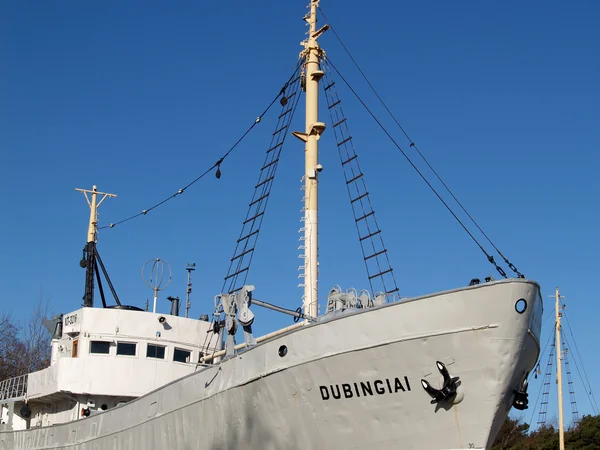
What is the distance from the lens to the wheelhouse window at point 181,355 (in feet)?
82.1

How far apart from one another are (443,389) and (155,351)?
41.9ft

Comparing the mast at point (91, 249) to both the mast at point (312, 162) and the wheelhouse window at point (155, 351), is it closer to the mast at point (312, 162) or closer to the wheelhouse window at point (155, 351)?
the wheelhouse window at point (155, 351)

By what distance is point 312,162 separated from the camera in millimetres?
21578

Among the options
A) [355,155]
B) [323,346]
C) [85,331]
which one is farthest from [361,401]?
[85,331]

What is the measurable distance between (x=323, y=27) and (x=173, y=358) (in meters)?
11.8

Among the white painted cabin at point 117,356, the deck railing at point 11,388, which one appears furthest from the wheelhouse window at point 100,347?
the deck railing at point 11,388

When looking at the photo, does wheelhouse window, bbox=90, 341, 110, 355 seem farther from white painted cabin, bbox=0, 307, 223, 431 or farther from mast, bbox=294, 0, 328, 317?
mast, bbox=294, 0, 328, 317

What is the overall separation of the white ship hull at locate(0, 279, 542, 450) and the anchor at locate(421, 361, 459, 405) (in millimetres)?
170

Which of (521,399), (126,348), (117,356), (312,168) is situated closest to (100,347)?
(117,356)

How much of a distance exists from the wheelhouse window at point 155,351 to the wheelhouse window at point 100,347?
1.36m

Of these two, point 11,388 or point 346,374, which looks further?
point 11,388

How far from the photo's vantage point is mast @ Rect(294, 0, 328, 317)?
2033cm

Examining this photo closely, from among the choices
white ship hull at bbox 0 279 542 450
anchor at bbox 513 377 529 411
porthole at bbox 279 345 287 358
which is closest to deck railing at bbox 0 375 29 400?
white ship hull at bbox 0 279 542 450

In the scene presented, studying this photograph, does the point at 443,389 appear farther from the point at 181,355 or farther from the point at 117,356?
the point at 117,356
